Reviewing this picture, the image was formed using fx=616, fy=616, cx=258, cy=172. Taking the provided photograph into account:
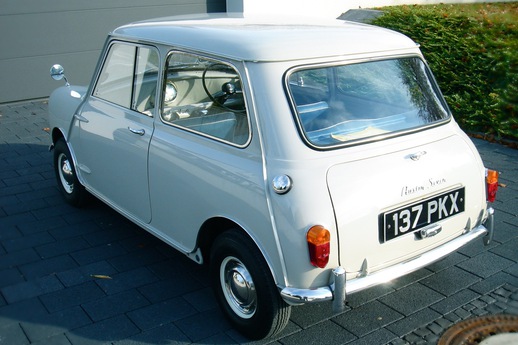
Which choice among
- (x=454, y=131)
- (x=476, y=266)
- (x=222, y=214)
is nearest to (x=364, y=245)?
(x=222, y=214)

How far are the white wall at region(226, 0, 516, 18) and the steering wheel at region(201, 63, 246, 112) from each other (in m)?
8.01

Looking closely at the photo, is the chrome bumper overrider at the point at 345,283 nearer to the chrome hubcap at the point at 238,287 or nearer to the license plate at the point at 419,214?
the license plate at the point at 419,214

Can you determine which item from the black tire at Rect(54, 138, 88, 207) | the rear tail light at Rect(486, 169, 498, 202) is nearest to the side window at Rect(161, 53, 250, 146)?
the rear tail light at Rect(486, 169, 498, 202)

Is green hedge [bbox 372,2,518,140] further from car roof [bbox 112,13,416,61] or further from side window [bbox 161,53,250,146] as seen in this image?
side window [bbox 161,53,250,146]

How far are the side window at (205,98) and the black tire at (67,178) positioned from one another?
1.79 m

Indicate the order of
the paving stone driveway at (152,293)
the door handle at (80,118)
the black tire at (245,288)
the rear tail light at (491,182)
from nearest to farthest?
the black tire at (245,288)
the paving stone driveway at (152,293)
the rear tail light at (491,182)
the door handle at (80,118)

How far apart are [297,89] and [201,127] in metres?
0.75

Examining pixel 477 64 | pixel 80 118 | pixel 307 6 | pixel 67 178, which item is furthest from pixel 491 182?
pixel 307 6

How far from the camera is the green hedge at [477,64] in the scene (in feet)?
25.5

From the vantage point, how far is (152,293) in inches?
173

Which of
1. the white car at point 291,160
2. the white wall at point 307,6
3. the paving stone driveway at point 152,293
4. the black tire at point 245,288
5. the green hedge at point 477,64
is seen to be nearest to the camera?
the white car at point 291,160

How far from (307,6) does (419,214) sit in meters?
9.88

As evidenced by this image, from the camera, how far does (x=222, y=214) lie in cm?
376

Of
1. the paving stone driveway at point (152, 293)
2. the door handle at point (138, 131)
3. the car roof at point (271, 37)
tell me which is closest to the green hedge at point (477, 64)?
the paving stone driveway at point (152, 293)
